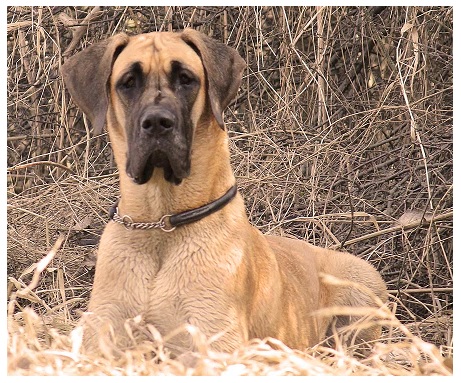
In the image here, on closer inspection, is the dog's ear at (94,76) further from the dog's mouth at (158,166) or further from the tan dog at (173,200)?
the dog's mouth at (158,166)

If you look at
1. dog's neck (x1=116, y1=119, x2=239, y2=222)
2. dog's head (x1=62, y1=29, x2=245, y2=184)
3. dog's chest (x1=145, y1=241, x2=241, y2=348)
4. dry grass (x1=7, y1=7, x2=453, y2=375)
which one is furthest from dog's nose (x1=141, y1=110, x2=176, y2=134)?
dry grass (x1=7, y1=7, x2=453, y2=375)

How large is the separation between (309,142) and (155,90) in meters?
2.80

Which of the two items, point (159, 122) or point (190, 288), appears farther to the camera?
point (190, 288)

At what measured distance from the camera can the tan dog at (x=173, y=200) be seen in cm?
402

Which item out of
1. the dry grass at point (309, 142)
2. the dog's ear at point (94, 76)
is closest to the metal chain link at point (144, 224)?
the dog's ear at point (94, 76)

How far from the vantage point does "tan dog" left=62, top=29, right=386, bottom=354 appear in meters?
4.02

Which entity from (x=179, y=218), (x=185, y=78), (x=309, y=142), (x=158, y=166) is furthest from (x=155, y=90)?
(x=309, y=142)

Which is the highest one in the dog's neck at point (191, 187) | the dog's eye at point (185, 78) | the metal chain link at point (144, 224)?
the dog's eye at point (185, 78)

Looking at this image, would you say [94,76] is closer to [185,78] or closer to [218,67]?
[185,78]

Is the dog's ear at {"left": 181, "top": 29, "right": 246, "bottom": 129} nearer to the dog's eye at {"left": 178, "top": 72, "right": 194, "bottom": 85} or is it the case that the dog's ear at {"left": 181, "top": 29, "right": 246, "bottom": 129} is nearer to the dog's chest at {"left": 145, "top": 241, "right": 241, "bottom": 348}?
the dog's eye at {"left": 178, "top": 72, "right": 194, "bottom": 85}

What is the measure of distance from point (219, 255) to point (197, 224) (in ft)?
0.56

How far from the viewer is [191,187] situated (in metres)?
4.22

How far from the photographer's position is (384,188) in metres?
6.50
